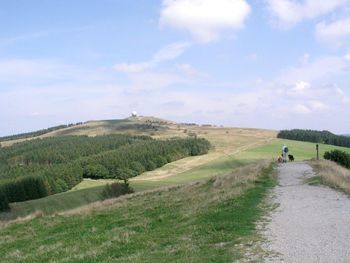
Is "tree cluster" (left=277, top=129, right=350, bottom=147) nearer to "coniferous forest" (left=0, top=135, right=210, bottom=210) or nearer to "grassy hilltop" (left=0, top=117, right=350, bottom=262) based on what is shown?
"coniferous forest" (left=0, top=135, right=210, bottom=210)

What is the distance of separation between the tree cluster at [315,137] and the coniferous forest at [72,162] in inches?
1518

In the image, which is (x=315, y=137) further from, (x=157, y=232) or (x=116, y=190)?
(x=157, y=232)

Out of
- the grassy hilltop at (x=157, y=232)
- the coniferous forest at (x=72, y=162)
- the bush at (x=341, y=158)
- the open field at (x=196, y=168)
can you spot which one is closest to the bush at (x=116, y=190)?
the open field at (x=196, y=168)

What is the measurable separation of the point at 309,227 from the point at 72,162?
129508mm

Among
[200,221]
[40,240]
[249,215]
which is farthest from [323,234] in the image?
[40,240]

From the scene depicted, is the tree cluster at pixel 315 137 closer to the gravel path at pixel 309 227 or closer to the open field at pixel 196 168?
the open field at pixel 196 168

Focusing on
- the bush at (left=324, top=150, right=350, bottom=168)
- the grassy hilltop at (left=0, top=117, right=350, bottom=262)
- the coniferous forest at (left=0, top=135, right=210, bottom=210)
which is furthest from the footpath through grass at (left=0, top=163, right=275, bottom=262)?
the coniferous forest at (left=0, top=135, right=210, bottom=210)

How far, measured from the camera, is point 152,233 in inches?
628

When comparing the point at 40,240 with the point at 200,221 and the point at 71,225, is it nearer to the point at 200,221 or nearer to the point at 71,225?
the point at 71,225

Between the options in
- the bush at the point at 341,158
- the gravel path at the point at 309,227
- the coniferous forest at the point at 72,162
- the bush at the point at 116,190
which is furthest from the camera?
the coniferous forest at the point at 72,162

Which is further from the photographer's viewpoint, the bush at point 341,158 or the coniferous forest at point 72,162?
the coniferous forest at point 72,162

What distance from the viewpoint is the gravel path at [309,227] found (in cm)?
1064

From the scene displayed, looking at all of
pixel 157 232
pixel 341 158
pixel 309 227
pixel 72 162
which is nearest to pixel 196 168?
pixel 72 162

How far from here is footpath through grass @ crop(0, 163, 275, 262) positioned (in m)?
12.4
